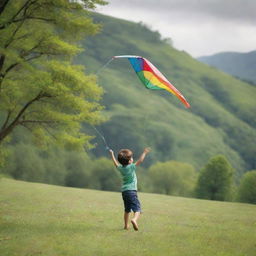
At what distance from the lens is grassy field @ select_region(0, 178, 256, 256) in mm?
10234

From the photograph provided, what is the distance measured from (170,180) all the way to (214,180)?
28.9 metres

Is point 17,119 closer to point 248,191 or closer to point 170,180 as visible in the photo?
point 248,191

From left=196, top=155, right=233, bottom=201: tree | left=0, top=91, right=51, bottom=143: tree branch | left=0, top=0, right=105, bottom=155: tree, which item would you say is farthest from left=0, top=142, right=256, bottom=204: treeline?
left=0, top=91, right=51, bottom=143: tree branch

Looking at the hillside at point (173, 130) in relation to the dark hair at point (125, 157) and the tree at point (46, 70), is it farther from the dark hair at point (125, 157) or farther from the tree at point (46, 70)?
the dark hair at point (125, 157)

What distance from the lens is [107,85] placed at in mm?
191125

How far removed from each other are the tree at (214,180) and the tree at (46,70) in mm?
45219

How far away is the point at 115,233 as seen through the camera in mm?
12141

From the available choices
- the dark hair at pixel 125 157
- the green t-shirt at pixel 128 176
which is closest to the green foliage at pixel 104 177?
the green t-shirt at pixel 128 176

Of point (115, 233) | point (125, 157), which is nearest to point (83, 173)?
point (115, 233)

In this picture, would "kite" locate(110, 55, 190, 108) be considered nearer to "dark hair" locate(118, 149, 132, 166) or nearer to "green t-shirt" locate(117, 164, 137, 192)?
"dark hair" locate(118, 149, 132, 166)

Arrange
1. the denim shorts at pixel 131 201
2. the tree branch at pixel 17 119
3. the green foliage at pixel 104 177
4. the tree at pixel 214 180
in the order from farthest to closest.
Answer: the green foliage at pixel 104 177, the tree at pixel 214 180, the tree branch at pixel 17 119, the denim shorts at pixel 131 201

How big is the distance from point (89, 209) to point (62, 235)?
240 inches

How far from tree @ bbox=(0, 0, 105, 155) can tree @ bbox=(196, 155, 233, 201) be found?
4522cm

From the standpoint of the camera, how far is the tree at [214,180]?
60688 mm
